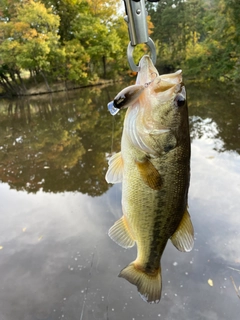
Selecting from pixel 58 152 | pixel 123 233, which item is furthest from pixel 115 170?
pixel 58 152

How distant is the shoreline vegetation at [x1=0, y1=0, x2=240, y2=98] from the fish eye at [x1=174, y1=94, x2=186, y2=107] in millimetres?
15794

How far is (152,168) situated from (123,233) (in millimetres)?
510

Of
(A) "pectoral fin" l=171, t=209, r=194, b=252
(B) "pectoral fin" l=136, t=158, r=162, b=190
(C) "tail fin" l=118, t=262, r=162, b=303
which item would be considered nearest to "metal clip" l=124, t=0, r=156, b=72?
(B) "pectoral fin" l=136, t=158, r=162, b=190

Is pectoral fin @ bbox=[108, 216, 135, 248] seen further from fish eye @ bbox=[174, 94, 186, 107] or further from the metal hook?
the metal hook

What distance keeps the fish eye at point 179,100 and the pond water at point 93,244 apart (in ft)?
8.35

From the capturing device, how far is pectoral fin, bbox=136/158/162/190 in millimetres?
1432

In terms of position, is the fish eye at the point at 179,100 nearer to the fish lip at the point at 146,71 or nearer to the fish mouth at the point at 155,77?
the fish mouth at the point at 155,77

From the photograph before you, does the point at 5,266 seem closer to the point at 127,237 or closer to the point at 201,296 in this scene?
the point at 201,296

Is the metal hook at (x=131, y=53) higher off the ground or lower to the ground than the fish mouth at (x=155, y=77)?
higher

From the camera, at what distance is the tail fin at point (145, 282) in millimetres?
1597

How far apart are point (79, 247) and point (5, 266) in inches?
42.2

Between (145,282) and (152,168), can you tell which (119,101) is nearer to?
(152,168)

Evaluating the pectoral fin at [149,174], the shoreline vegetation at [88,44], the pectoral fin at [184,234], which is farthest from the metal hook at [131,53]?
the shoreline vegetation at [88,44]

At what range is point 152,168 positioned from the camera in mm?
1429
